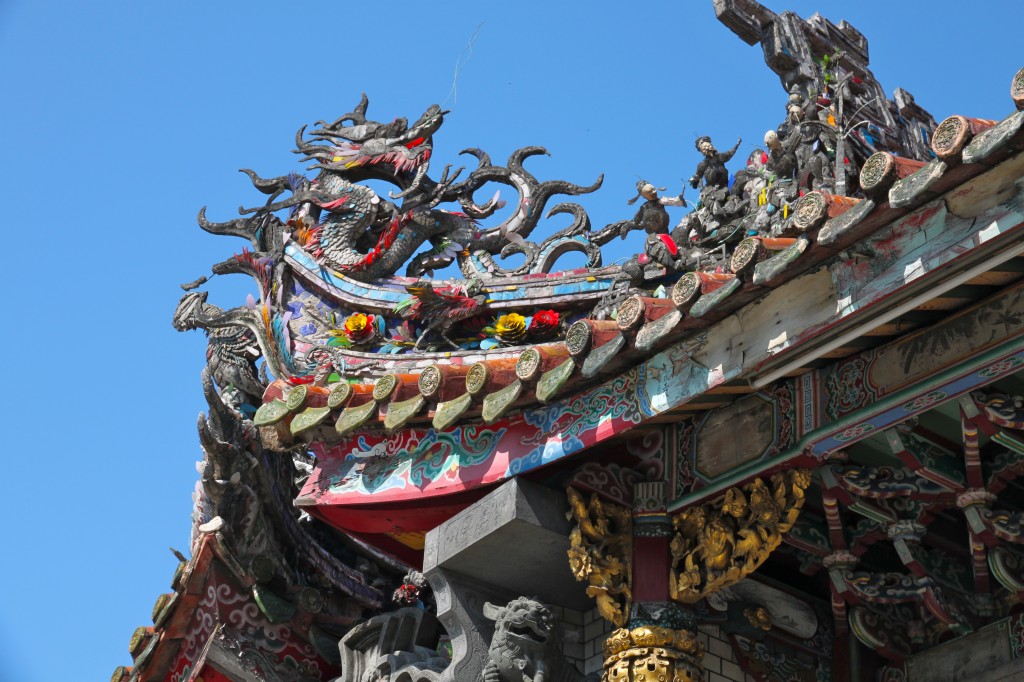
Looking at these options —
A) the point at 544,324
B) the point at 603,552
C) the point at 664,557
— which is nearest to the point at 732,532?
the point at 664,557

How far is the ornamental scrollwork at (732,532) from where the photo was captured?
7.12 metres

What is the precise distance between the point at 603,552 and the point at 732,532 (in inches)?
27.7

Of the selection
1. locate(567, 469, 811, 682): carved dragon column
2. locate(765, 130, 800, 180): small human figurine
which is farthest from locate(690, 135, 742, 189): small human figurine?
locate(567, 469, 811, 682): carved dragon column

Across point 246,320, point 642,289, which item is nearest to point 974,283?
point 642,289

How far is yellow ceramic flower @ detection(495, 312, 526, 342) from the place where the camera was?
9.55 meters

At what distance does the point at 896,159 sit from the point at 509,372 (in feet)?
7.95

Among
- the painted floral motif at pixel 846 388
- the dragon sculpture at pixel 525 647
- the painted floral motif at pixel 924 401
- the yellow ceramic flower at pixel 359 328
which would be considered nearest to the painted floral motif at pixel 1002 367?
the painted floral motif at pixel 924 401

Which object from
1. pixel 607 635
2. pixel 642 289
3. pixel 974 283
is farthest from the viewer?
pixel 642 289

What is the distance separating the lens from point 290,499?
11.0 m

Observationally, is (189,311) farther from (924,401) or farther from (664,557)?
(924,401)

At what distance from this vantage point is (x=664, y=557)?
7.64 m

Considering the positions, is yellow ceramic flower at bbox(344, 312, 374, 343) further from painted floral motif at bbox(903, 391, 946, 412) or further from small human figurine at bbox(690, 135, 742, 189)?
painted floral motif at bbox(903, 391, 946, 412)

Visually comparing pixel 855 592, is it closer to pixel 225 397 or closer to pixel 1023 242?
pixel 1023 242

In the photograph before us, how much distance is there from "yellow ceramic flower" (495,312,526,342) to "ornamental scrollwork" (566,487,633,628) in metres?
2.04
